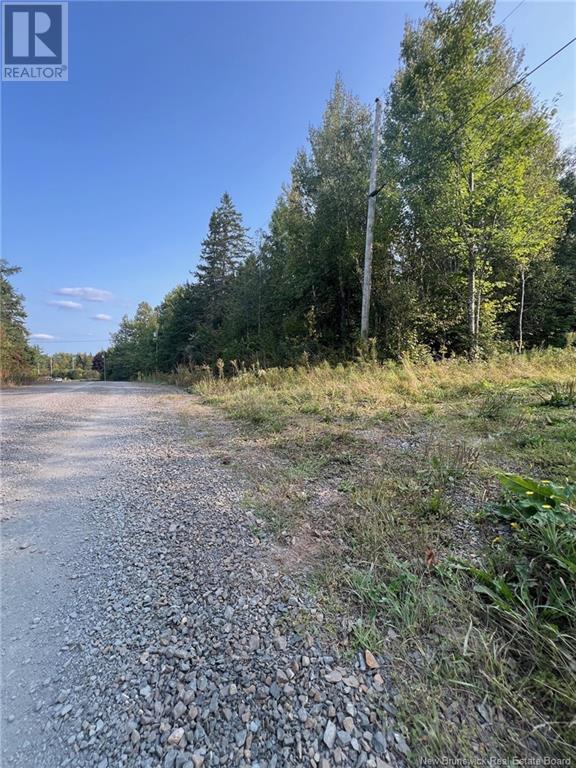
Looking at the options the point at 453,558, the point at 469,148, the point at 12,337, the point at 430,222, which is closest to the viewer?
the point at 453,558

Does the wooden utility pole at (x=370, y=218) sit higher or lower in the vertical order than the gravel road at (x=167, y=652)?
higher

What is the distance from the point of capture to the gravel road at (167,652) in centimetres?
101

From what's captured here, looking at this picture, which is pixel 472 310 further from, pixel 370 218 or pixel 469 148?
pixel 469 148

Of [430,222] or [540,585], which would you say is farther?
[430,222]

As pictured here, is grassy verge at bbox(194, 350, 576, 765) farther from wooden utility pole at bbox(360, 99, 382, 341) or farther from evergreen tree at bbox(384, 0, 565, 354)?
evergreen tree at bbox(384, 0, 565, 354)

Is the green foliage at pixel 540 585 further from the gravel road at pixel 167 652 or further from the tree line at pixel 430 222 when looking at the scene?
the tree line at pixel 430 222

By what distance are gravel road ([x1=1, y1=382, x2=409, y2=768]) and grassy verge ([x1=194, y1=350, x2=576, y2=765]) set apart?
195mm

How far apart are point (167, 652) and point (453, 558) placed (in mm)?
1461

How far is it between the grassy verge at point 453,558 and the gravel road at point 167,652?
0.64 feet

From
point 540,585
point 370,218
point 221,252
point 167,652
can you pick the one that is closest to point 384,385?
point 540,585

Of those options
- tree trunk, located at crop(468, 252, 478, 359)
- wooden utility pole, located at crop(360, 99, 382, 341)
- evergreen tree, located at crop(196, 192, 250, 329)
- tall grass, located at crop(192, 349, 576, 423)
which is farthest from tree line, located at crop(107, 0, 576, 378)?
evergreen tree, located at crop(196, 192, 250, 329)

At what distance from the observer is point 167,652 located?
1.33 metres

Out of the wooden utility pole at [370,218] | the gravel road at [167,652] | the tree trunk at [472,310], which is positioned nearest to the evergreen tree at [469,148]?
the tree trunk at [472,310]

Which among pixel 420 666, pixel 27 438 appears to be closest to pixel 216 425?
pixel 27 438
